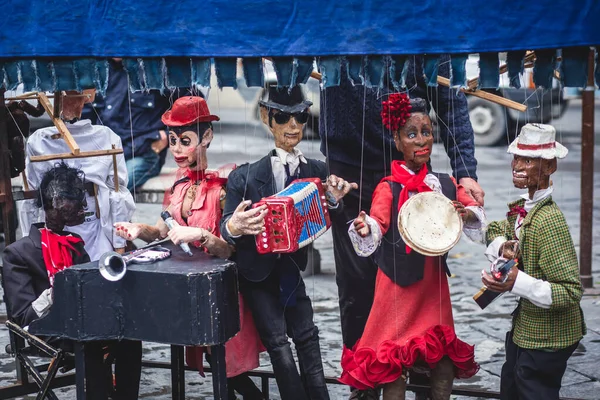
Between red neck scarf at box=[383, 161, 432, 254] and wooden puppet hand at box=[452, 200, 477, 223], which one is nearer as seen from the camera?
wooden puppet hand at box=[452, 200, 477, 223]

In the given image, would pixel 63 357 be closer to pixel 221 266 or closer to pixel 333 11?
pixel 221 266

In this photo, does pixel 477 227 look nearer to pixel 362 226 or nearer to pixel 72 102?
pixel 362 226

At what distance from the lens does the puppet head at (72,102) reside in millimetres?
5848

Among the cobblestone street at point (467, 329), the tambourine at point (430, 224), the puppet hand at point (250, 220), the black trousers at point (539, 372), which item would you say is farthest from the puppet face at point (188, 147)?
the black trousers at point (539, 372)

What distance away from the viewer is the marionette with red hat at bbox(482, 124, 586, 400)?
405 centimetres

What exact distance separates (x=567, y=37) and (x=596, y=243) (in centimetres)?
576

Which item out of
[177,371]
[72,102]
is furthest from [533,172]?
[72,102]

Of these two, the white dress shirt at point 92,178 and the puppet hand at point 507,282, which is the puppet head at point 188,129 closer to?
the white dress shirt at point 92,178

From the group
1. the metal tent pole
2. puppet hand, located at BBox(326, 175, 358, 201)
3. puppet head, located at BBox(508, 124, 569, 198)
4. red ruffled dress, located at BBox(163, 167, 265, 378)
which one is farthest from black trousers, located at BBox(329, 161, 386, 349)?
the metal tent pole

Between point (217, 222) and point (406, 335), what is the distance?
113cm

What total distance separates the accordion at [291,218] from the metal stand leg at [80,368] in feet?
3.07

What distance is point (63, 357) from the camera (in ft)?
15.3

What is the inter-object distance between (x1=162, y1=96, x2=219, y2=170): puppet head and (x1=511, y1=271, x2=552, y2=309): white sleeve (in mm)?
1796

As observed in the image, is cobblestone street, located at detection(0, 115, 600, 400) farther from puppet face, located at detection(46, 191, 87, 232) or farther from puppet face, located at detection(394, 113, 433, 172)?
puppet face, located at detection(46, 191, 87, 232)
